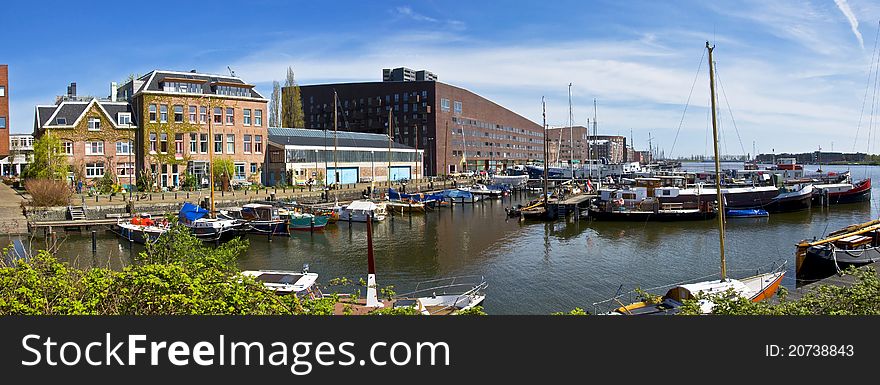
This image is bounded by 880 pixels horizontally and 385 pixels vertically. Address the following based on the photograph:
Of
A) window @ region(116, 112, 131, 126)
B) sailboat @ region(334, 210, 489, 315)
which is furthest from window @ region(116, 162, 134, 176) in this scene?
sailboat @ region(334, 210, 489, 315)

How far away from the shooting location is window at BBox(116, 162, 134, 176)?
2488 inches

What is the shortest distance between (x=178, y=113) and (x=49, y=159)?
1331 centimetres

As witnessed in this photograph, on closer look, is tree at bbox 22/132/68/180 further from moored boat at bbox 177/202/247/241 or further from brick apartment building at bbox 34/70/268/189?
moored boat at bbox 177/202/247/241

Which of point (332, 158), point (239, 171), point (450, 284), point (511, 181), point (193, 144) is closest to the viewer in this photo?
point (450, 284)

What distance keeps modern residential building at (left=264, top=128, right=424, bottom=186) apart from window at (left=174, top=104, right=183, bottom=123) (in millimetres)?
11548

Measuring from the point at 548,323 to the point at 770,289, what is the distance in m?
18.2

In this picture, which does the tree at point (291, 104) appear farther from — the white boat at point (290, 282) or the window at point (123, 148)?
the white boat at point (290, 282)

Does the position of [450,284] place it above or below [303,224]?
below

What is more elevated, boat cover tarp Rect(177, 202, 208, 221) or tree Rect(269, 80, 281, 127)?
tree Rect(269, 80, 281, 127)

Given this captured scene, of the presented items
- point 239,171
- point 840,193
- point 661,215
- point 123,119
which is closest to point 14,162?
point 123,119

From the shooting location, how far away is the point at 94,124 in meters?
61.8

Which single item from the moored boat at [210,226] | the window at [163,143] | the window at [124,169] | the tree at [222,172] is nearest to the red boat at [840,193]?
the moored boat at [210,226]

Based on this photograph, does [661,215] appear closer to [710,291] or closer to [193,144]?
[710,291]

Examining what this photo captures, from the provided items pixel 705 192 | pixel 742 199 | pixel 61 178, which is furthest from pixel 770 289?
pixel 61 178
